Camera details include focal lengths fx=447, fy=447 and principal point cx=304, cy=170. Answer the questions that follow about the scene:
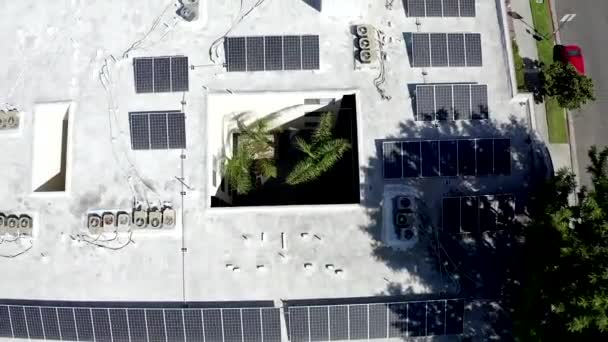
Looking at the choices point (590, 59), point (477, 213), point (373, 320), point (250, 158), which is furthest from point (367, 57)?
point (590, 59)

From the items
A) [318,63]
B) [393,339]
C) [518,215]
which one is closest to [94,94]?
[318,63]

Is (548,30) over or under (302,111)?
over

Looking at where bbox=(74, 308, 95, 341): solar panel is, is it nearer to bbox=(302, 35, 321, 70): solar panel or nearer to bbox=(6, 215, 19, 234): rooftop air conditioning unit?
bbox=(6, 215, 19, 234): rooftop air conditioning unit

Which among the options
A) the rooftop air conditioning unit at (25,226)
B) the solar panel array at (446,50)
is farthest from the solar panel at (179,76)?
the solar panel array at (446,50)

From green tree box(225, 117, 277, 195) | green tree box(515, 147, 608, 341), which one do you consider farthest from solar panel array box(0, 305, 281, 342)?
green tree box(515, 147, 608, 341)

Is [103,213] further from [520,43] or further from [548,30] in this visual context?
[548,30]

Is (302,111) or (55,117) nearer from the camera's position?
(55,117)

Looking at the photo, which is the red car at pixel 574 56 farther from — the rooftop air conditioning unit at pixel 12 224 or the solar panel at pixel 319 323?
the rooftop air conditioning unit at pixel 12 224

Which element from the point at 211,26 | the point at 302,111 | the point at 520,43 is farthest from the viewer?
the point at 520,43
